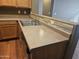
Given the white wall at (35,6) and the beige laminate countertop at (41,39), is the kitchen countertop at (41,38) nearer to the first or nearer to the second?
the beige laminate countertop at (41,39)

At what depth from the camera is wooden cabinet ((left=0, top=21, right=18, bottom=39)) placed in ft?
10.5

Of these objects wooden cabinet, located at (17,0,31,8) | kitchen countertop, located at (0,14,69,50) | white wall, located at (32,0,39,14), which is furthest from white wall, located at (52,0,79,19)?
kitchen countertop, located at (0,14,69,50)

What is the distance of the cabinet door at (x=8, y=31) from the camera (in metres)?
3.22

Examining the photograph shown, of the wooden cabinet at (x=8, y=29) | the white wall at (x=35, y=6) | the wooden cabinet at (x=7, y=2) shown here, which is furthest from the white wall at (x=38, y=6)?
the wooden cabinet at (x=8, y=29)

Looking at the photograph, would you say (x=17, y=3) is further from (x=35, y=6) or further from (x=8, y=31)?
(x=8, y=31)

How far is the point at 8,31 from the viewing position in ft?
10.8

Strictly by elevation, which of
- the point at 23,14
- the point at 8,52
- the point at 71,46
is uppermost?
the point at 23,14

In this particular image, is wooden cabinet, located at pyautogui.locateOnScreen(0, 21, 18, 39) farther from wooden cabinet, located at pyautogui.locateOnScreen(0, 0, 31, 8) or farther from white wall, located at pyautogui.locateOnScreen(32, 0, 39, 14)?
white wall, located at pyautogui.locateOnScreen(32, 0, 39, 14)

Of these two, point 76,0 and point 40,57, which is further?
point 76,0

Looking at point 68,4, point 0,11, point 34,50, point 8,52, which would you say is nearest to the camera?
point 34,50

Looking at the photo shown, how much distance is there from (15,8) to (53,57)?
3256 millimetres

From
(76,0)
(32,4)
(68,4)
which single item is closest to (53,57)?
(32,4)

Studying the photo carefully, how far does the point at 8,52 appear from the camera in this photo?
2555mm

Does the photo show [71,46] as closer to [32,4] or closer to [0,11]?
[32,4]
